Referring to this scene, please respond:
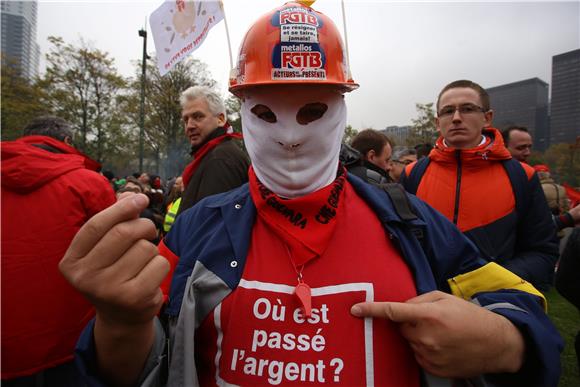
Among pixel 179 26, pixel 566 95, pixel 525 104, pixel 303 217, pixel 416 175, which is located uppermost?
pixel 525 104

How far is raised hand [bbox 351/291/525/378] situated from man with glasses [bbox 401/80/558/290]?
150cm

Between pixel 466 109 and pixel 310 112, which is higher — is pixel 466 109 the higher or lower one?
the higher one

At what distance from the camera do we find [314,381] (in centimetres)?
119

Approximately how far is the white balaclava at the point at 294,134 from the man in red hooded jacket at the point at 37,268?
6.12 ft

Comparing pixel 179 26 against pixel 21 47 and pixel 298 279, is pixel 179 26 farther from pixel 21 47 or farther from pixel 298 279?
pixel 21 47

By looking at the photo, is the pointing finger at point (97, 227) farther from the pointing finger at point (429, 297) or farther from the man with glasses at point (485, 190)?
the man with glasses at point (485, 190)

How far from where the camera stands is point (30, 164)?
2508 mm

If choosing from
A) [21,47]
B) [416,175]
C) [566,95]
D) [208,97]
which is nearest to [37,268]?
[208,97]

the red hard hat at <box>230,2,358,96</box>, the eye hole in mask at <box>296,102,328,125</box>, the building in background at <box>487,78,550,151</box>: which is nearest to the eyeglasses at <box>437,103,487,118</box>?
the red hard hat at <box>230,2,358,96</box>

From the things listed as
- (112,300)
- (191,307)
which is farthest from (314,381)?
(112,300)

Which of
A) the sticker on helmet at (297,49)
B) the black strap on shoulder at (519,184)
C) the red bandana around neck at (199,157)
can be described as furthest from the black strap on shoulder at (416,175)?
the sticker on helmet at (297,49)

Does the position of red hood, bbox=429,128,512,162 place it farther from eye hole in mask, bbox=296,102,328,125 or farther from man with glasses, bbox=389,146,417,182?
man with glasses, bbox=389,146,417,182

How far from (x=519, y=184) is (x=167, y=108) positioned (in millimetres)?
26388

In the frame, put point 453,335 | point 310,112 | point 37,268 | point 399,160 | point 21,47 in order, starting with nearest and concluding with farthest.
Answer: point 453,335 < point 310,112 < point 37,268 < point 399,160 < point 21,47
